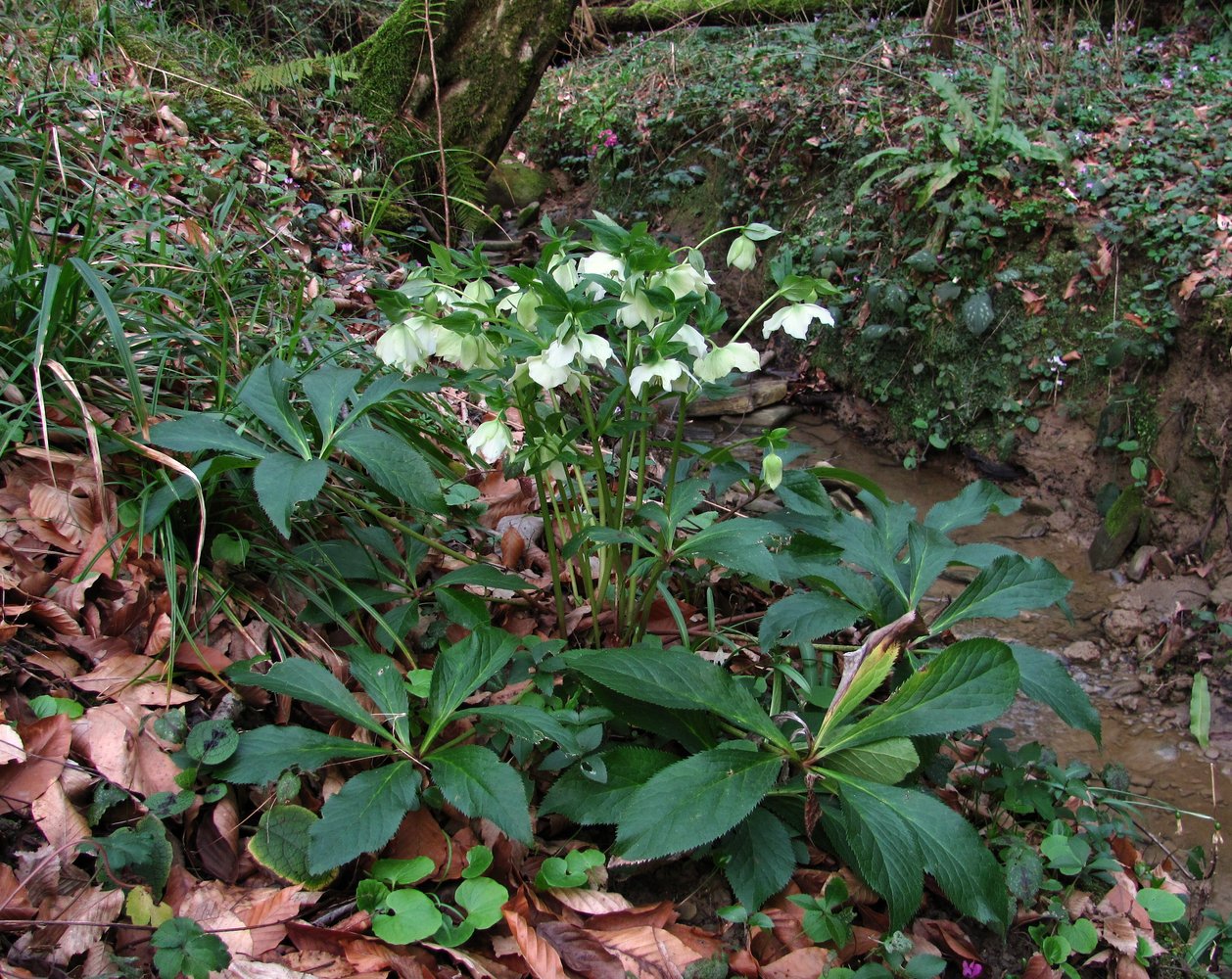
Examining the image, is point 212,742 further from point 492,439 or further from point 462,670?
point 492,439

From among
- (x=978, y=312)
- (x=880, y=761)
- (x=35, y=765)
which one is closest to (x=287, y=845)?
(x=35, y=765)

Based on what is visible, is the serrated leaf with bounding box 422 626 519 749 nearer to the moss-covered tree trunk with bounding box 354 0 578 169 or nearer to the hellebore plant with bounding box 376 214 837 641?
the hellebore plant with bounding box 376 214 837 641

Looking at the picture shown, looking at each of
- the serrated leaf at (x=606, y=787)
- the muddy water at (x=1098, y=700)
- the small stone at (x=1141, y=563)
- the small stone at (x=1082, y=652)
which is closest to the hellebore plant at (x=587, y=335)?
the serrated leaf at (x=606, y=787)

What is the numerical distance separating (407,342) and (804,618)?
839mm

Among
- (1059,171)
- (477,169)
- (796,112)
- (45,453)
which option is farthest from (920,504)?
(45,453)

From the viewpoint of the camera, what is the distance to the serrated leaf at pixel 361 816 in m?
1.13

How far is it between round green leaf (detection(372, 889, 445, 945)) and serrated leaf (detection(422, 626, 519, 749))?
0.22 m

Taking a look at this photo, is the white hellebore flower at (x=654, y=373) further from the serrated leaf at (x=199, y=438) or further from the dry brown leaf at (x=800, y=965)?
the dry brown leaf at (x=800, y=965)

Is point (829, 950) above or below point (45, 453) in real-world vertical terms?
below

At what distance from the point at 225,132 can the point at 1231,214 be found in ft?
14.5

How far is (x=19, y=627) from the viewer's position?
1414mm

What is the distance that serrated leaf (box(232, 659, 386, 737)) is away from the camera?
128 centimetres

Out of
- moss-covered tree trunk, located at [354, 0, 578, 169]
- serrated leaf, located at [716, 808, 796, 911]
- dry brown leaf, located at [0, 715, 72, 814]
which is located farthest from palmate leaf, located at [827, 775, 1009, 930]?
moss-covered tree trunk, located at [354, 0, 578, 169]

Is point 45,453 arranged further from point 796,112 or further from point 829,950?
point 796,112
